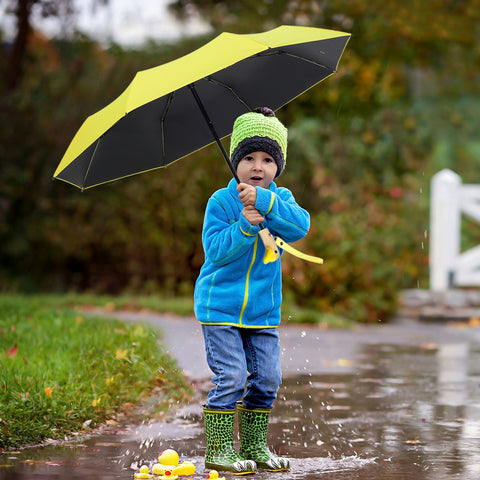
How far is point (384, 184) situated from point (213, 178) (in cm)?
261

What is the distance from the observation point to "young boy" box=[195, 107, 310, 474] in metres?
4.26

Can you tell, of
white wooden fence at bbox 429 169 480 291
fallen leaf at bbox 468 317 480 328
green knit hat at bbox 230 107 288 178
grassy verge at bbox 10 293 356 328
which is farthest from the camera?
white wooden fence at bbox 429 169 480 291

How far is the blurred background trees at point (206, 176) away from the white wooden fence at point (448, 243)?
443 mm

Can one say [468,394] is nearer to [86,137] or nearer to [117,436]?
[117,436]

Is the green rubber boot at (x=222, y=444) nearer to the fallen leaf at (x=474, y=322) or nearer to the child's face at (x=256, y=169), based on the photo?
the child's face at (x=256, y=169)

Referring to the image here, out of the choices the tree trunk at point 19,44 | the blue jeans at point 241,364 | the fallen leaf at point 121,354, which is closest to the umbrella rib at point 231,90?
the blue jeans at point 241,364

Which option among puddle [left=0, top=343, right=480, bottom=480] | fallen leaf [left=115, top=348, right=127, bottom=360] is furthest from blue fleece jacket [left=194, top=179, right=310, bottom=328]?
fallen leaf [left=115, top=348, right=127, bottom=360]

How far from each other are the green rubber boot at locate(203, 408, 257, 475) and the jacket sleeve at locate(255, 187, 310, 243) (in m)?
0.86

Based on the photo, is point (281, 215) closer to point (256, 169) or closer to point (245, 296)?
point (256, 169)

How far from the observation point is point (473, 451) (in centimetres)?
488

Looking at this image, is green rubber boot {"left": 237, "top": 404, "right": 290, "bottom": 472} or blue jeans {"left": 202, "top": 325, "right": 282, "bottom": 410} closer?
blue jeans {"left": 202, "top": 325, "right": 282, "bottom": 410}

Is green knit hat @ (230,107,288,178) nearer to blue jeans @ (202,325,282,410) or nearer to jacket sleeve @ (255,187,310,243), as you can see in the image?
jacket sleeve @ (255,187,310,243)

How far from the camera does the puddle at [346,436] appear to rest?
14.5ft

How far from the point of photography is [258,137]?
14.5ft
